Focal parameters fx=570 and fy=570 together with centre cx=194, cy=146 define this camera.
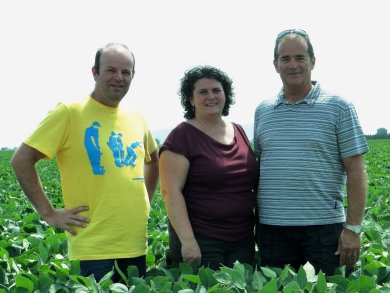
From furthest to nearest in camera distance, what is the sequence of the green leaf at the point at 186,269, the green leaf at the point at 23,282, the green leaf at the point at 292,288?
the green leaf at the point at 186,269 → the green leaf at the point at 23,282 → the green leaf at the point at 292,288

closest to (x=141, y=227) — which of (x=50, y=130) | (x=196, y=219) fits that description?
(x=196, y=219)

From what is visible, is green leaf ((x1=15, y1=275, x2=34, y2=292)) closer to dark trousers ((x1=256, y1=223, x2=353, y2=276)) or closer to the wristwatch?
dark trousers ((x1=256, y1=223, x2=353, y2=276))

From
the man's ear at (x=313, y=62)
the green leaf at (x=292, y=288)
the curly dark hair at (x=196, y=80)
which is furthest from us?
the curly dark hair at (x=196, y=80)

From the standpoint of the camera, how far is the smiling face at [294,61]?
355 cm

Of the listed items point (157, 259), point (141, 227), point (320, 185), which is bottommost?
point (157, 259)

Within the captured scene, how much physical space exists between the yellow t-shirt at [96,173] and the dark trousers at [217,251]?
274mm

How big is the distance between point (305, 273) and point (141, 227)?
1.15m

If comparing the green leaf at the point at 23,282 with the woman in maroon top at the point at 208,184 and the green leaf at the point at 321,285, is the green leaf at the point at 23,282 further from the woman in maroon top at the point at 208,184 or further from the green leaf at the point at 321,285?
the green leaf at the point at 321,285

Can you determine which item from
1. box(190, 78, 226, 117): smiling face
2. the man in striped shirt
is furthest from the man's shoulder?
box(190, 78, 226, 117): smiling face

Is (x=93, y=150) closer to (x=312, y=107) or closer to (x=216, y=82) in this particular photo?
(x=216, y=82)

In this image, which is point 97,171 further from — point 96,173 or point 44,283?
point 44,283

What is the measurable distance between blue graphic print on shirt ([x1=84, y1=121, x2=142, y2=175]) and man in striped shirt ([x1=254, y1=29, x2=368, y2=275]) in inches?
34.5

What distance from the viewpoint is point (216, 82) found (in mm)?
3746

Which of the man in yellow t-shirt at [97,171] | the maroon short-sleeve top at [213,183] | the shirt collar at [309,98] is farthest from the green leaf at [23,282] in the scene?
the shirt collar at [309,98]
